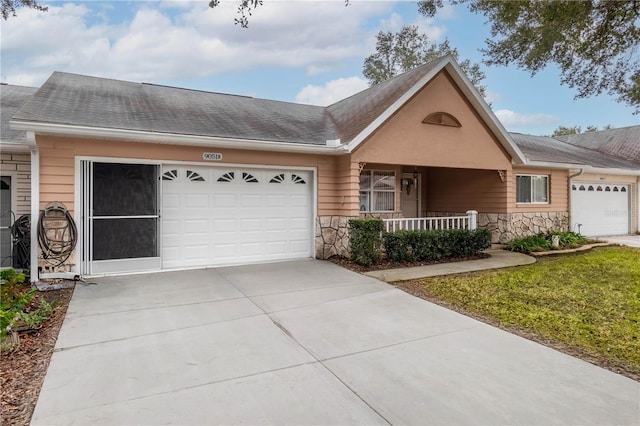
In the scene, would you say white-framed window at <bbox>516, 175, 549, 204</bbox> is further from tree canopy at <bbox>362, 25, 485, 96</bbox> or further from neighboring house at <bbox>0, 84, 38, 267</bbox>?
tree canopy at <bbox>362, 25, 485, 96</bbox>

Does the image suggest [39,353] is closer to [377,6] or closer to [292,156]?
[292,156]

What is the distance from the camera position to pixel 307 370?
12.0 feet

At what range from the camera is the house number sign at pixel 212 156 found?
853cm

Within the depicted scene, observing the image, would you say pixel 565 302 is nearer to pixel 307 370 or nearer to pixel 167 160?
pixel 307 370

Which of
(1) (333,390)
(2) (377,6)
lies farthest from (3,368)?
(2) (377,6)

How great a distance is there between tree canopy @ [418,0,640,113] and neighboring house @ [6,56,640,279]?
2.59 meters

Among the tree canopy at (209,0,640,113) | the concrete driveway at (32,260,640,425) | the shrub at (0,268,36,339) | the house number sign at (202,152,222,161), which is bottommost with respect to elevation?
the concrete driveway at (32,260,640,425)

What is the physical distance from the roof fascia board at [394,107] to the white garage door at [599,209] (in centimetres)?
821

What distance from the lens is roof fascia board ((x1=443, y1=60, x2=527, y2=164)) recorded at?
10.4 m

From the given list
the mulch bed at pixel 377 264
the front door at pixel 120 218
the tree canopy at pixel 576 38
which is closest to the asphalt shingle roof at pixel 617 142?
the tree canopy at pixel 576 38

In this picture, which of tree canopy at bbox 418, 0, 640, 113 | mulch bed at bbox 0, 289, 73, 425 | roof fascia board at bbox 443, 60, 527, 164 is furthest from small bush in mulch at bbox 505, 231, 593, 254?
mulch bed at bbox 0, 289, 73, 425

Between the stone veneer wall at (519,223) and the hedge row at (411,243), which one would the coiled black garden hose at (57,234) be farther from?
the stone veneer wall at (519,223)

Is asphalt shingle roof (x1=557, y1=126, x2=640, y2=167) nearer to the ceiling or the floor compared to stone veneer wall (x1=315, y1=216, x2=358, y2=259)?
nearer to the ceiling

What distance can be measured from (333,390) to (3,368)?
318 centimetres
